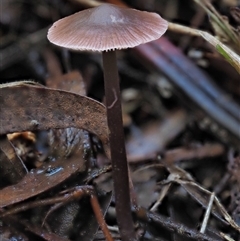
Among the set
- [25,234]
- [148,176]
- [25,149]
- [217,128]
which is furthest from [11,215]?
[217,128]

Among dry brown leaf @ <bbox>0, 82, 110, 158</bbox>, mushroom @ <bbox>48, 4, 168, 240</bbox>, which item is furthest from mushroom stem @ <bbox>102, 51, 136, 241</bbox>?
dry brown leaf @ <bbox>0, 82, 110, 158</bbox>

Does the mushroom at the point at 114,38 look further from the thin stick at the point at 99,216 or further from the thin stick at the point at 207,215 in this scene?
the thin stick at the point at 207,215

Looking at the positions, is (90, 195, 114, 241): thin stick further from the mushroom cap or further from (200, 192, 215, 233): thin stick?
the mushroom cap

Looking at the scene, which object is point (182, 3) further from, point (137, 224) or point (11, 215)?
point (11, 215)

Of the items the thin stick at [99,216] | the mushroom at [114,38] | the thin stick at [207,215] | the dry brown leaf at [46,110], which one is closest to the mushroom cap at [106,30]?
the mushroom at [114,38]

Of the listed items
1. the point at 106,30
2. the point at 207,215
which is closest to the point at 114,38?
the point at 106,30

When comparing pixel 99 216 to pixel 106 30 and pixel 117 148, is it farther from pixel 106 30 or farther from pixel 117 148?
pixel 106 30
